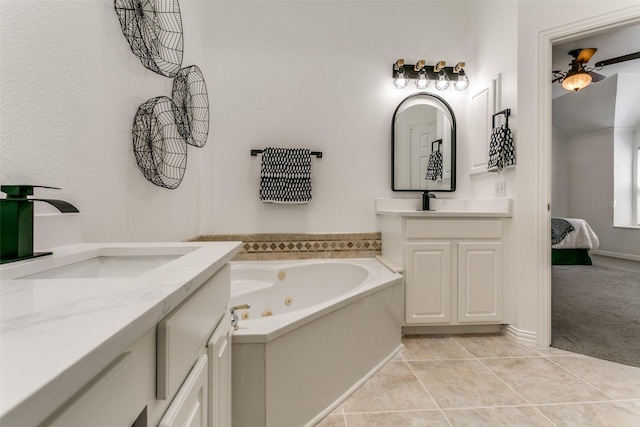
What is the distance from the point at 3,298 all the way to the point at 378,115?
254 cm

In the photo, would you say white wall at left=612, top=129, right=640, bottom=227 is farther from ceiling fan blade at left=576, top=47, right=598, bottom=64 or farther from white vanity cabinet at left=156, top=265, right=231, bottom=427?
white vanity cabinet at left=156, top=265, right=231, bottom=427

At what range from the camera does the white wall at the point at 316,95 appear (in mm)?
2441

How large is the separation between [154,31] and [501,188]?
92.1 inches

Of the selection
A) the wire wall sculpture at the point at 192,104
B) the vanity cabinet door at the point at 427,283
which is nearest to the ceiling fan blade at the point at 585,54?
the vanity cabinet door at the point at 427,283

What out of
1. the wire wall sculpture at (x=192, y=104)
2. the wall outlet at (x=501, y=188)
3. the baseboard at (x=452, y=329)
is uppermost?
the wire wall sculpture at (x=192, y=104)

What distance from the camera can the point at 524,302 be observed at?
199cm

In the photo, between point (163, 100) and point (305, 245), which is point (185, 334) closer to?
point (163, 100)

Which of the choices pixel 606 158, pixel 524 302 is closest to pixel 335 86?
pixel 524 302

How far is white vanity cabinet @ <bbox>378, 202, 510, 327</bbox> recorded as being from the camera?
2.04 meters

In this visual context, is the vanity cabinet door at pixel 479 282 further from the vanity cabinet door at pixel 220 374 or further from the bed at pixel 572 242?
the bed at pixel 572 242

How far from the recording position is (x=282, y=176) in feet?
7.79

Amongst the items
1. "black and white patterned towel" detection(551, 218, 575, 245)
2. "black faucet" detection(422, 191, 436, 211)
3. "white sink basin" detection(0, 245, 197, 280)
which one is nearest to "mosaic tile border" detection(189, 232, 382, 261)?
"black faucet" detection(422, 191, 436, 211)

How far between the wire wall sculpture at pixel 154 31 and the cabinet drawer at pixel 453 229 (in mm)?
1720

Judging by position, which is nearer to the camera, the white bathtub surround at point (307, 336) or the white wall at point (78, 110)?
the white wall at point (78, 110)
